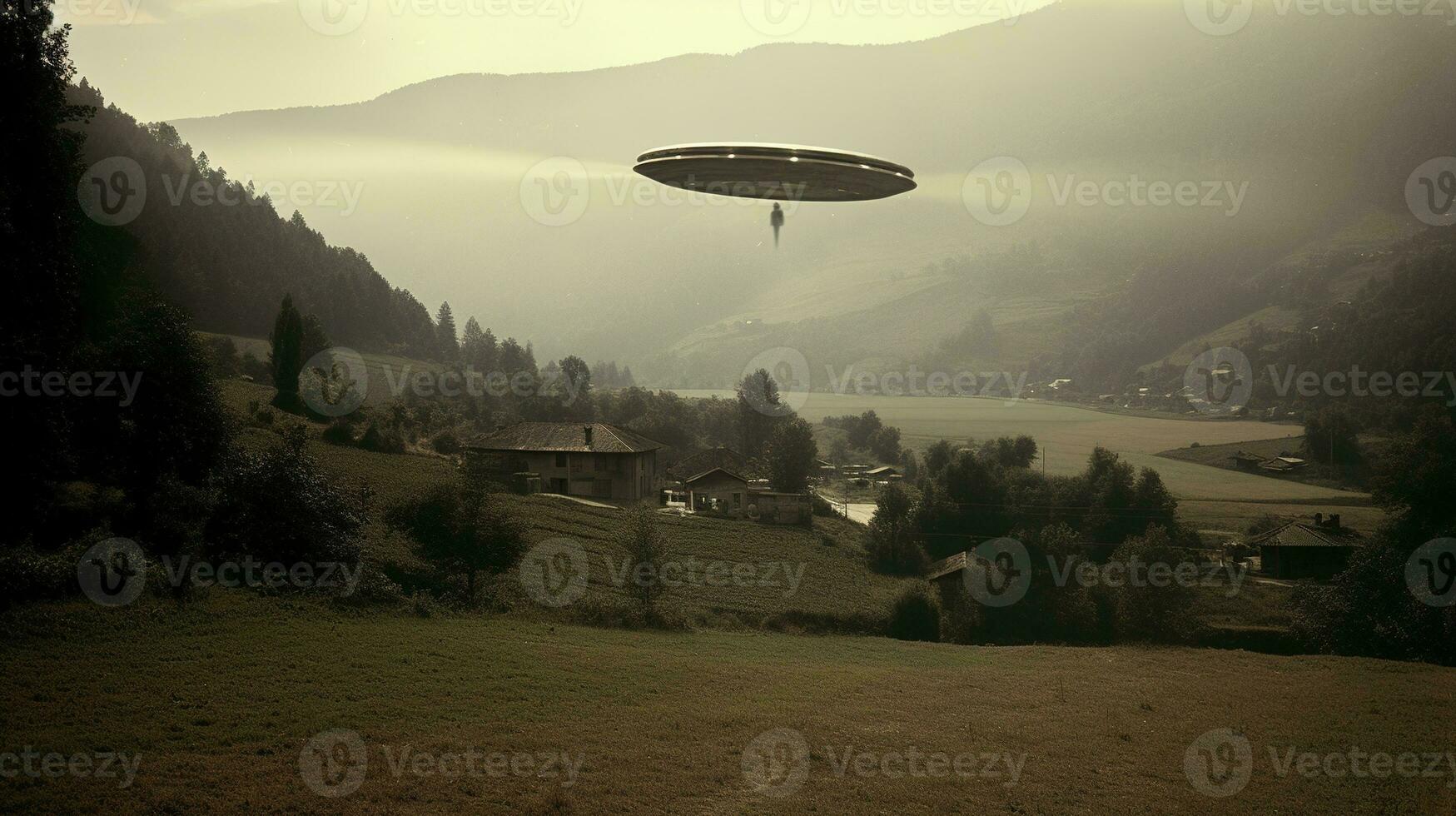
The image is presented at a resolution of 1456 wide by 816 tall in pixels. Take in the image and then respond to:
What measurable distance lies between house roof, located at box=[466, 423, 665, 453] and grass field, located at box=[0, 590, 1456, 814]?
31.2 metres

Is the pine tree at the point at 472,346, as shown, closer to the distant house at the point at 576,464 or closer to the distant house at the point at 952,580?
the distant house at the point at 576,464

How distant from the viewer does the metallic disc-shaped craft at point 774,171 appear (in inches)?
790

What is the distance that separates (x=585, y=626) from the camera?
30141 millimetres

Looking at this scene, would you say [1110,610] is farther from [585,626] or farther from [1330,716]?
[585,626]

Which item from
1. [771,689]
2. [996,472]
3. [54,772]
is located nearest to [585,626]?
[771,689]

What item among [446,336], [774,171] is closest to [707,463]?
[774,171]

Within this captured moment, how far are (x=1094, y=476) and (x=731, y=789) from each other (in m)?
53.9

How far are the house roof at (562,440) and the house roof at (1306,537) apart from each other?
38.5 meters

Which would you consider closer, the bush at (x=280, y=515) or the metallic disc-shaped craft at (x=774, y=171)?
the metallic disc-shaped craft at (x=774, y=171)

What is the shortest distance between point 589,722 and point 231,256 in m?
90.0

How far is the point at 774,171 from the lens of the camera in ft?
68.8

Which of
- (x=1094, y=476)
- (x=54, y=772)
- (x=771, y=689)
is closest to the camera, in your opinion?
(x=54, y=772)

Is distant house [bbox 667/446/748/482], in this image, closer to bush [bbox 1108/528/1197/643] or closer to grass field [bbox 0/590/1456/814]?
bush [bbox 1108/528/1197/643]

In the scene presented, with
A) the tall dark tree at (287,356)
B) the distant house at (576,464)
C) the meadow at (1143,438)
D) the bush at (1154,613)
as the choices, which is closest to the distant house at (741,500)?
the distant house at (576,464)
